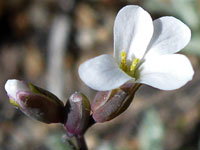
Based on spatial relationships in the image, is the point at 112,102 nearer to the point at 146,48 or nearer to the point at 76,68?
the point at 146,48

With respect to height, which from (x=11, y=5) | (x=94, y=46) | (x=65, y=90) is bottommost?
(x=65, y=90)

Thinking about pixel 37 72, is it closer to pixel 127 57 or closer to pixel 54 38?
pixel 54 38

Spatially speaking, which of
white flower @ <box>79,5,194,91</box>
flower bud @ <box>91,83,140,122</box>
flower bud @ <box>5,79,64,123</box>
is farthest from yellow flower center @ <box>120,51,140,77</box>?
flower bud @ <box>5,79,64,123</box>

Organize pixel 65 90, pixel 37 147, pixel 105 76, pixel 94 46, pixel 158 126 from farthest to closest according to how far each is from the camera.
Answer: pixel 94 46
pixel 65 90
pixel 37 147
pixel 158 126
pixel 105 76

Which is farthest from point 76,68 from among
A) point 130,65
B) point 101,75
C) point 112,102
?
point 101,75

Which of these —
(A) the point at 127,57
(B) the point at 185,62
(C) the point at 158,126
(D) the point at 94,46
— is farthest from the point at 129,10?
(D) the point at 94,46

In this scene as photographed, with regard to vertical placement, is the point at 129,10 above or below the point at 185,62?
above

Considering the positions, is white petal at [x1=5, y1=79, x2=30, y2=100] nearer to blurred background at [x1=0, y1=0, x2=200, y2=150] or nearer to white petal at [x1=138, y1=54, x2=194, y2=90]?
white petal at [x1=138, y1=54, x2=194, y2=90]
